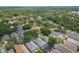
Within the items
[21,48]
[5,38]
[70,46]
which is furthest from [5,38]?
[70,46]

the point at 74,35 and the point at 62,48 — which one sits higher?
the point at 74,35

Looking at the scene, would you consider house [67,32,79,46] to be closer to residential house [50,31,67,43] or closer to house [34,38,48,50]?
residential house [50,31,67,43]

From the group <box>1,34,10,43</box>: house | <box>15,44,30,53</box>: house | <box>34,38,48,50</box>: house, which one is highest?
<box>1,34,10,43</box>: house

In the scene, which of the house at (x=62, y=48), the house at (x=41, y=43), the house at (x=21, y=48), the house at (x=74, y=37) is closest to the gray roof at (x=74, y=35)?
the house at (x=74, y=37)

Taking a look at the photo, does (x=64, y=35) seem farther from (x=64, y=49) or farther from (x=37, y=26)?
(x=37, y=26)

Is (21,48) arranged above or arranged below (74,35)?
A: below

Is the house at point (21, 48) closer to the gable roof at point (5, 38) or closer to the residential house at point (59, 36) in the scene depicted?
the gable roof at point (5, 38)

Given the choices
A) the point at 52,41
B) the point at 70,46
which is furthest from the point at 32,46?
the point at 70,46

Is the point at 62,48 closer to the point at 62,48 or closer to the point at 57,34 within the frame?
the point at 62,48

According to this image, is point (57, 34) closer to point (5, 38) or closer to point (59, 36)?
point (59, 36)

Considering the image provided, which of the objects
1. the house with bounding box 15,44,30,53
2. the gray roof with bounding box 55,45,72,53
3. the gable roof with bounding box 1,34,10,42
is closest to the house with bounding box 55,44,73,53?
the gray roof with bounding box 55,45,72,53
